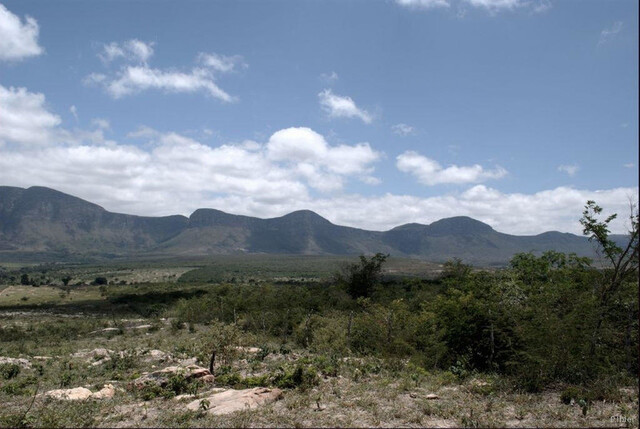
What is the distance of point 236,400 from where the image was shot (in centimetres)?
1282

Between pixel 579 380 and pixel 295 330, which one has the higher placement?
pixel 579 380

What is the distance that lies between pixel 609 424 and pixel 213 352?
48.7 ft

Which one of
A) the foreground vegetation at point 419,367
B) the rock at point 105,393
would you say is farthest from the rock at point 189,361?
the rock at point 105,393

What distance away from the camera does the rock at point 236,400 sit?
12.1 m

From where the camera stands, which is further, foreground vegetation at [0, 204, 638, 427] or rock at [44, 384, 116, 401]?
rock at [44, 384, 116, 401]

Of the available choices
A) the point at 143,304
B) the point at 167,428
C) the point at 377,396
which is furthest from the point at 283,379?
the point at 143,304

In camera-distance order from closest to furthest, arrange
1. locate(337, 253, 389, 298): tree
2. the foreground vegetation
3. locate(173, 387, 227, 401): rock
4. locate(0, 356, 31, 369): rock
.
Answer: the foreground vegetation → locate(173, 387, 227, 401): rock → locate(0, 356, 31, 369): rock → locate(337, 253, 389, 298): tree

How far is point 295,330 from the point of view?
31.4 meters

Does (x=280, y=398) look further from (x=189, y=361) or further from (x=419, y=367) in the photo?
(x=189, y=361)

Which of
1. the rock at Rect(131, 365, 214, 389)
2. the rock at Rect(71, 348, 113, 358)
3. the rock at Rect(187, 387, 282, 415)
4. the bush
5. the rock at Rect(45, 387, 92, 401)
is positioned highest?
the rock at Rect(187, 387, 282, 415)

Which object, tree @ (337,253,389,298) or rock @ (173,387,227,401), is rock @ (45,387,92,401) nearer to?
rock @ (173,387,227,401)

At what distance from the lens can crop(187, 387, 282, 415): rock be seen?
12.1 metres

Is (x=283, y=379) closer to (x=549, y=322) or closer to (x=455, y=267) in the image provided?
(x=549, y=322)

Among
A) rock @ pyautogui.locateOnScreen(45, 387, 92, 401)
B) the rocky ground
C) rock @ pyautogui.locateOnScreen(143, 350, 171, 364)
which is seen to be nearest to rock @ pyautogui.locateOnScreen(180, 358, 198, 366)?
the rocky ground
